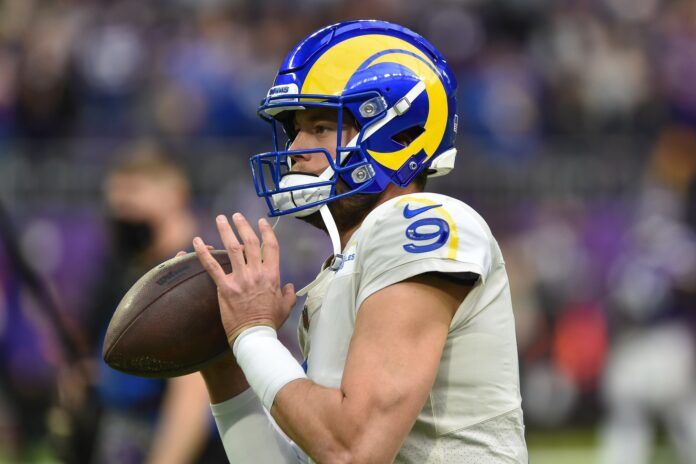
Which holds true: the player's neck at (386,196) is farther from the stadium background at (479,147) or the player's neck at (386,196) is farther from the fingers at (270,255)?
the stadium background at (479,147)

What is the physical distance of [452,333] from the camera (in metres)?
2.34

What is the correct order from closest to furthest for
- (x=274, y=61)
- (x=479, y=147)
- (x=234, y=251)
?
(x=234, y=251) → (x=479, y=147) → (x=274, y=61)

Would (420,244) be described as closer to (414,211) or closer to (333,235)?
(414,211)

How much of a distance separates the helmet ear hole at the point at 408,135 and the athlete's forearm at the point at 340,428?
2.15 feet

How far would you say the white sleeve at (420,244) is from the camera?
2.20 meters

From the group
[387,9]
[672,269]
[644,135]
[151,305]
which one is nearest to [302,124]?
[151,305]

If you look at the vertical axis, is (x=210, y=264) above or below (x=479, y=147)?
above

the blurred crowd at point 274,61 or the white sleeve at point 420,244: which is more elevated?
the white sleeve at point 420,244

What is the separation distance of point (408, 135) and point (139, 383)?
2216mm

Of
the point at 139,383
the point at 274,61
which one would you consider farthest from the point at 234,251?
the point at 274,61

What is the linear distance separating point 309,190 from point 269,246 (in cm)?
18

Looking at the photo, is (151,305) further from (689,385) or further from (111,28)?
(111,28)

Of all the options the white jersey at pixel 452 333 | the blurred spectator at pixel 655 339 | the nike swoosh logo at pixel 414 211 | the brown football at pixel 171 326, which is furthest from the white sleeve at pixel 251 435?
the blurred spectator at pixel 655 339

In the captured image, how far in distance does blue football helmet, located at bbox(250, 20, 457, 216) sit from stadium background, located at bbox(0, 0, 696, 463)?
17.3 ft
